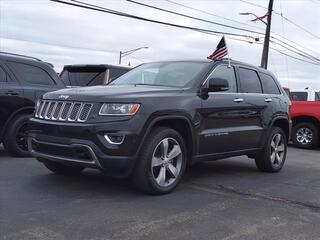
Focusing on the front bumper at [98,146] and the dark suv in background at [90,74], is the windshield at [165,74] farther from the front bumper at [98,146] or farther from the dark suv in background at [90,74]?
the dark suv in background at [90,74]

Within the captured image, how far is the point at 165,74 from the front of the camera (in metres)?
7.29

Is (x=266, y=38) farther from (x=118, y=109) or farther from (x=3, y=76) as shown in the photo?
(x=118, y=109)

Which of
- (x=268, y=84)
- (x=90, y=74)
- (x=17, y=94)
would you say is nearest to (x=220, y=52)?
(x=268, y=84)

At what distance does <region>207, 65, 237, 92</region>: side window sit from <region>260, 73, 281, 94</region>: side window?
42.0 inches

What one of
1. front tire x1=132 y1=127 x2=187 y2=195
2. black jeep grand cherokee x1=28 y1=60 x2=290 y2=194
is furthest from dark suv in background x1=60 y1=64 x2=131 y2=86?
front tire x1=132 y1=127 x2=187 y2=195

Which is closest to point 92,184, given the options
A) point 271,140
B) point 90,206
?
point 90,206

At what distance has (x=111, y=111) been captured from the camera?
5.88m

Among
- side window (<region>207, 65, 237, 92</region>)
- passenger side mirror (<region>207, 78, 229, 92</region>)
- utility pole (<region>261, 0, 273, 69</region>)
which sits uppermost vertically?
utility pole (<region>261, 0, 273, 69</region>)

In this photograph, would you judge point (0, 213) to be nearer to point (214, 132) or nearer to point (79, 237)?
point (79, 237)

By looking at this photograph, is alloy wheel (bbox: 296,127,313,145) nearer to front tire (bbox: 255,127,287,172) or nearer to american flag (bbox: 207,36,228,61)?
front tire (bbox: 255,127,287,172)

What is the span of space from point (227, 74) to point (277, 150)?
1964 millimetres

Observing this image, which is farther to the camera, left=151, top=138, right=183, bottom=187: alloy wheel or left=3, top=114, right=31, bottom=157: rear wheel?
left=3, top=114, right=31, bottom=157: rear wheel

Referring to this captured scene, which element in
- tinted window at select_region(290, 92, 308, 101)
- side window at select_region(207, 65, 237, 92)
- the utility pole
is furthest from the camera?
the utility pole

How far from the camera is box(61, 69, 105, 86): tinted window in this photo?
1141 centimetres
